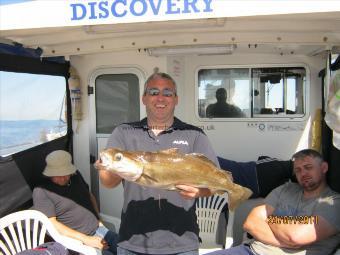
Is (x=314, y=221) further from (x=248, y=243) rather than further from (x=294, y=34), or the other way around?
(x=294, y=34)

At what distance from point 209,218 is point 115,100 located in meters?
2.00

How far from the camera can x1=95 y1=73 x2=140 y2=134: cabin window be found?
5.16 m

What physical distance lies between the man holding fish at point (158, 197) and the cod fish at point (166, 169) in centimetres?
20

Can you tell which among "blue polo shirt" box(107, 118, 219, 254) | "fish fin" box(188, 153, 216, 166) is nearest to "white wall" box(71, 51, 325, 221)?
"blue polo shirt" box(107, 118, 219, 254)

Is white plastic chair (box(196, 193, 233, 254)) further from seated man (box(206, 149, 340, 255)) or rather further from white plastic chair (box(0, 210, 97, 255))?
white plastic chair (box(0, 210, 97, 255))

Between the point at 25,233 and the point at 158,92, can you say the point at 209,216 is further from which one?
the point at 158,92

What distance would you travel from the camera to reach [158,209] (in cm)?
244

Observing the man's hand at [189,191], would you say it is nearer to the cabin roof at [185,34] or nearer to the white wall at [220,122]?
the cabin roof at [185,34]

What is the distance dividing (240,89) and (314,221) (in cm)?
251

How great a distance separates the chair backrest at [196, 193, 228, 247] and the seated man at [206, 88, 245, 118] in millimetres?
1319

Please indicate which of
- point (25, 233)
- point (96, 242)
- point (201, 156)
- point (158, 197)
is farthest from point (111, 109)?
point (201, 156)

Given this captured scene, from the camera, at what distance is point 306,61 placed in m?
5.17

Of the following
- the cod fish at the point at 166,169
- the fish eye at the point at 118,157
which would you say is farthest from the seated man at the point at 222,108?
the fish eye at the point at 118,157

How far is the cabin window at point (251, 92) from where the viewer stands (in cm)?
526
